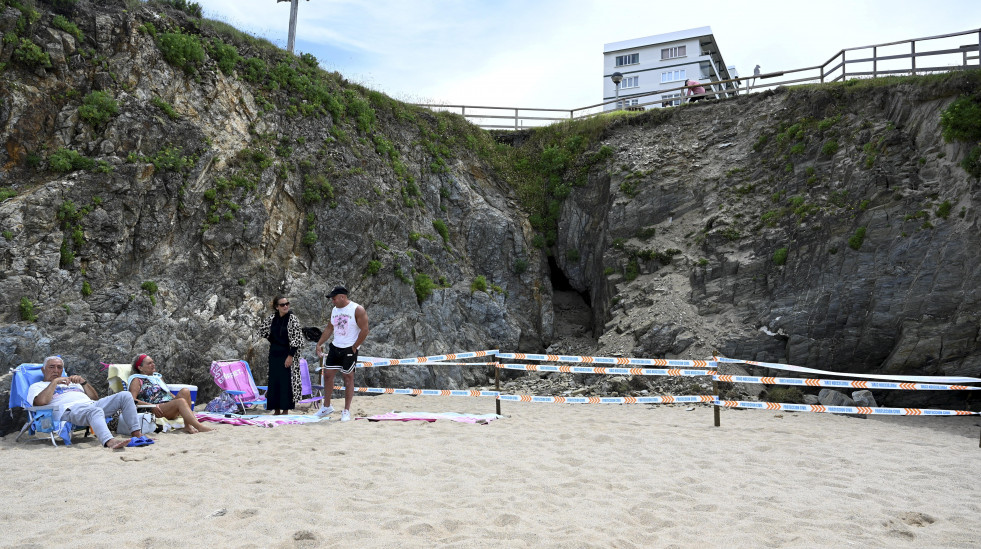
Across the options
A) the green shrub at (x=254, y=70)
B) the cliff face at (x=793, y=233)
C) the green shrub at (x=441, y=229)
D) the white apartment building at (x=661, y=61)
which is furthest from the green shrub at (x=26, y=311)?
the white apartment building at (x=661, y=61)

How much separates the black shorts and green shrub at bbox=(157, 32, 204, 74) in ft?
30.6

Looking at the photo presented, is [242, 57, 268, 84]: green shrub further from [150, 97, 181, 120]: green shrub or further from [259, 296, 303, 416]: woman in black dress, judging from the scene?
[259, 296, 303, 416]: woman in black dress

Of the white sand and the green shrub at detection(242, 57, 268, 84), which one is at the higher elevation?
the green shrub at detection(242, 57, 268, 84)

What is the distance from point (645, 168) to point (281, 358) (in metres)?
13.5

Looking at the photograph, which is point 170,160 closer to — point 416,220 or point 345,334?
point 416,220

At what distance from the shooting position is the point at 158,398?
299 inches

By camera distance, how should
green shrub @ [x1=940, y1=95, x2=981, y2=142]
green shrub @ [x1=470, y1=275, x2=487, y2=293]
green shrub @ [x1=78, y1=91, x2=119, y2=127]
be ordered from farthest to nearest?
green shrub @ [x1=470, y1=275, x2=487, y2=293] < green shrub @ [x1=940, y1=95, x2=981, y2=142] < green shrub @ [x1=78, y1=91, x2=119, y2=127]

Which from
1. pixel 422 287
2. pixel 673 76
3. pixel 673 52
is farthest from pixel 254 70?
pixel 673 52

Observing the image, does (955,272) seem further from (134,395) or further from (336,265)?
(134,395)

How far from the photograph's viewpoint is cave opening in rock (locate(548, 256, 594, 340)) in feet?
60.8

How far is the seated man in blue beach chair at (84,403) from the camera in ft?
21.3

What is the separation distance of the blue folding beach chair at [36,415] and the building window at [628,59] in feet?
141

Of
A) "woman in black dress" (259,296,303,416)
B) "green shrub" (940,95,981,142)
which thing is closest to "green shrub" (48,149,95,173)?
"woman in black dress" (259,296,303,416)

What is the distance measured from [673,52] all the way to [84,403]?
43.4 m
